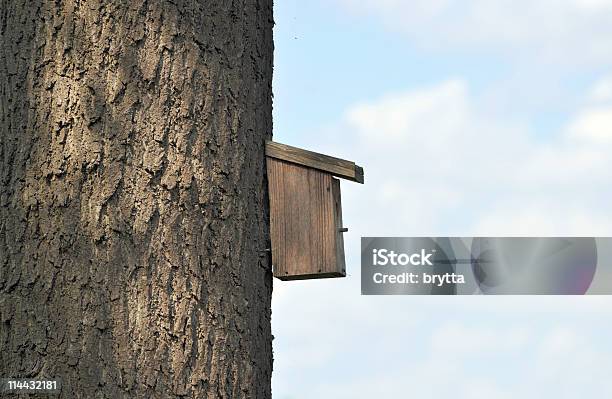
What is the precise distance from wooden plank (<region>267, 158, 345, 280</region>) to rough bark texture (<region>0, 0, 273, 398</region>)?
0.44 ft

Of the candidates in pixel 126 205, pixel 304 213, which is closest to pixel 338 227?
pixel 304 213

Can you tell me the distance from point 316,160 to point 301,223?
18cm

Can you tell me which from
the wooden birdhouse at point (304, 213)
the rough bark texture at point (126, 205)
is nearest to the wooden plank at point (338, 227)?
the wooden birdhouse at point (304, 213)

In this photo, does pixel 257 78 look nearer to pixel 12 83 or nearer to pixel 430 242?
pixel 12 83

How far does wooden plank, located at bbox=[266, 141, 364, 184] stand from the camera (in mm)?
2303

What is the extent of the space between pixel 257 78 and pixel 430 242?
402cm

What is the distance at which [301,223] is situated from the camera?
7.57 ft

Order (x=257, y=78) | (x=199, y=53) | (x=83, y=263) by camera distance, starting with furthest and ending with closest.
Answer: (x=257, y=78)
(x=199, y=53)
(x=83, y=263)

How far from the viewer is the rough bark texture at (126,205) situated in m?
1.96

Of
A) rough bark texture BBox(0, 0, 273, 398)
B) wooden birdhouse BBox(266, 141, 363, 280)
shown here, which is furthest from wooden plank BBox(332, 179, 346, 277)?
rough bark texture BBox(0, 0, 273, 398)

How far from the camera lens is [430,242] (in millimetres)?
6129

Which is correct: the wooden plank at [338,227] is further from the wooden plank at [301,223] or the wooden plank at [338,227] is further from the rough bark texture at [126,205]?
the rough bark texture at [126,205]

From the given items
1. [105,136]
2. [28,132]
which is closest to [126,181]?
[105,136]

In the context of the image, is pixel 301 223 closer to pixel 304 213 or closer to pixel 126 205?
pixel 304 213
